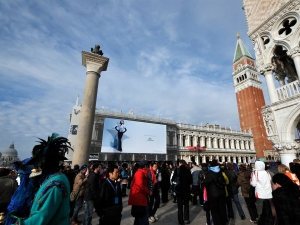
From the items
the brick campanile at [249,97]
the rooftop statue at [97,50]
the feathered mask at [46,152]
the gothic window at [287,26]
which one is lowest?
the feathered mask at [46,152]

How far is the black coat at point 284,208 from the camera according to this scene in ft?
5.68

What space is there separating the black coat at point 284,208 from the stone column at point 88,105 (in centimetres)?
563

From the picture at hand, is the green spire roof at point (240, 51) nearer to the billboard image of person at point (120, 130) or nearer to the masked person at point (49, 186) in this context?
the billboard image of person at point (120, 130)

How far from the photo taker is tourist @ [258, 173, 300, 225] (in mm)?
1742

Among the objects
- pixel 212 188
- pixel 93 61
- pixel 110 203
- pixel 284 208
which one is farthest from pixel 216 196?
pixel 93 61

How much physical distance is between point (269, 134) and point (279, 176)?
321 inches

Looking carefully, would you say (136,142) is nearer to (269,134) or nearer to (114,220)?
(269,134)

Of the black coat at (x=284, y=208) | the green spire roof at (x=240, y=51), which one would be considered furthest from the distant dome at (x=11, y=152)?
the green spire roof at (x=240, y=51)

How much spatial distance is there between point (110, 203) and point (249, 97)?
51293 millimetres

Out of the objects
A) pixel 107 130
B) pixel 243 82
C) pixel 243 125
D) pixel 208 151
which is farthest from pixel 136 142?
pixel 243 82

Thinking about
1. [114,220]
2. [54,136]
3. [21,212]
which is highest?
[54,136]

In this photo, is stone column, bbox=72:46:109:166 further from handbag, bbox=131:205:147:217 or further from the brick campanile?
the brick campanile

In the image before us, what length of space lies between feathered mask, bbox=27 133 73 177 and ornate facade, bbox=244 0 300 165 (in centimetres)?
966

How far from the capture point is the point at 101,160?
76.0 feet
